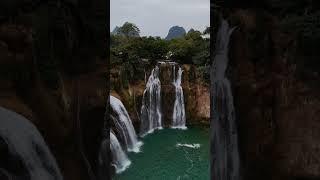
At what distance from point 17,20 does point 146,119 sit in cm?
952

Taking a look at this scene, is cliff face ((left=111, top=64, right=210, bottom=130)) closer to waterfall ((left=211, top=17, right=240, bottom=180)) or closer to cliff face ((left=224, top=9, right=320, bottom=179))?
waterfall ((left=211, top=17, right=240, bottom=180))

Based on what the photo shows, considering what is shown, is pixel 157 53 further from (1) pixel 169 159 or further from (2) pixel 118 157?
(2) pixel 118 157

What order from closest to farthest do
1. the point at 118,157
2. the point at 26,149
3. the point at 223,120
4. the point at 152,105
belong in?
the point at 26,149
the point at 223,120
the point at 118,157
the point at 152,105

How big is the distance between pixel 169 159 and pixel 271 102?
6.45 meters

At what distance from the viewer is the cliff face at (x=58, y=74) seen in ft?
10.6

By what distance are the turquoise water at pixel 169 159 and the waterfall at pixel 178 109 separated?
890 millimetres

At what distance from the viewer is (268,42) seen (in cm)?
339

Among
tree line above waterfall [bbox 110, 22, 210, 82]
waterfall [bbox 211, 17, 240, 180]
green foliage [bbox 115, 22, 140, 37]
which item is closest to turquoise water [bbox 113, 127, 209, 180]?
tree line above waterfall [bbox 110, 22, 210, 82]

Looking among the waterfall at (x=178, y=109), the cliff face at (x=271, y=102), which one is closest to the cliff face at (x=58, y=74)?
the cliff face at (x=271, y=102)

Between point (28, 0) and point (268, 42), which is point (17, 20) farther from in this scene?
point (268, 42)

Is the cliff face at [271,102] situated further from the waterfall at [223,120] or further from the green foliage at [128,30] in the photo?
the green foliage at [128,30]

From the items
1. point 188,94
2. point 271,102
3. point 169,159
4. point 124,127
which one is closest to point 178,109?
point 188,94

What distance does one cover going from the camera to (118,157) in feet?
30.1

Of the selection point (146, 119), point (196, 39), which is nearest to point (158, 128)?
point (146, 119)
